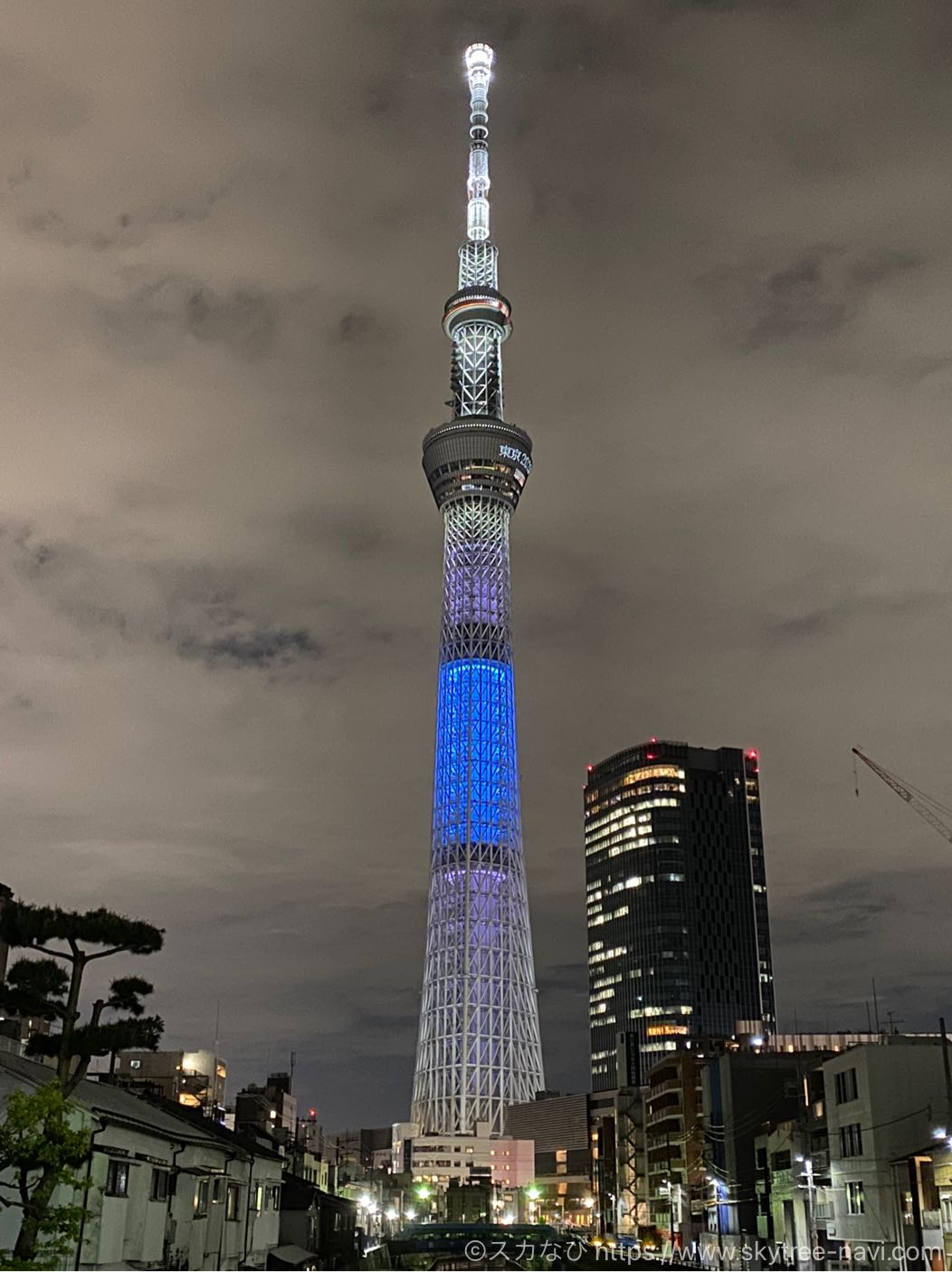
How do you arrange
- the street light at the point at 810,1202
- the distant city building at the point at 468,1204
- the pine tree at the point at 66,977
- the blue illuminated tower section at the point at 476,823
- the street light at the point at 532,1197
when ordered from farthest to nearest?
the blue illuminated tower section at the point at 476,823, the street light at the point at 532,1197, the distant city building at the point at 468,1204, the street light at the point at 810,1202, the pine tree at the point at 66,977

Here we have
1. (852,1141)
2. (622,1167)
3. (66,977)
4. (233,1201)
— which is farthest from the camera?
(622,1167)

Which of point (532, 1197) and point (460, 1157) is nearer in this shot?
point (532, 1197)

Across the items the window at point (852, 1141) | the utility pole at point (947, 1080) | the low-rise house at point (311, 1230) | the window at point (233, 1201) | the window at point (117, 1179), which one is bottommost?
the low-rise house at point (311, 1230)

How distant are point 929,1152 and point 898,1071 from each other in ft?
21.8

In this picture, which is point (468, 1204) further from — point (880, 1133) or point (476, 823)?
point (880, 1133)

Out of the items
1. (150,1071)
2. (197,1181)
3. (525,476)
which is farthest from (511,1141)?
(197,1181)

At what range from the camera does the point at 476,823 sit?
172250 millimetres

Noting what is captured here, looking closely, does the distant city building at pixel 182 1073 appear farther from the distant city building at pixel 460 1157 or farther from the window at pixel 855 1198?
the window at pixel 855 1198

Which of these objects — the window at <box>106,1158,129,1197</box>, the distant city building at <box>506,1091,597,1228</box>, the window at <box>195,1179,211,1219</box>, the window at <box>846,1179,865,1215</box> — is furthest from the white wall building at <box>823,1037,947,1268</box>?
the distant city building at <box>506,1091,597,1228</box>

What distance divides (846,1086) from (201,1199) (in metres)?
37.0

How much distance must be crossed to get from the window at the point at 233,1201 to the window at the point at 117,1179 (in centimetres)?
1151

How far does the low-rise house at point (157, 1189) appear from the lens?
112 feet

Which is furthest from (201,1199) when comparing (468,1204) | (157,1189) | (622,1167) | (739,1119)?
(622,1167)

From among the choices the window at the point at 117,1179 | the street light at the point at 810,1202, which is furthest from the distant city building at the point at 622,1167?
the window at the point at 117,1179
